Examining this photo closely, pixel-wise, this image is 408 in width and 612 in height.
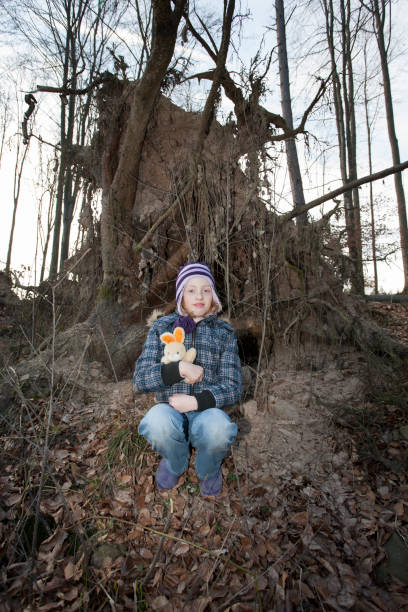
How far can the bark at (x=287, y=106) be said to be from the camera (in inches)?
303

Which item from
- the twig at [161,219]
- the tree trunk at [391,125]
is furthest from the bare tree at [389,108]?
the twig at [161,219]

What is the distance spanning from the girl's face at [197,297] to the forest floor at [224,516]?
1.15 meters

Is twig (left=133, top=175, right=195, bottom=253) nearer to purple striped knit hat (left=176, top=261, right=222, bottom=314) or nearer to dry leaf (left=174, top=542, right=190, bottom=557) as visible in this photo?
purple striped knit hat (left=176, top=261, right=222, bottom=314)

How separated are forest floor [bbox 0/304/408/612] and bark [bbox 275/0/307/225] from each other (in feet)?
17.6

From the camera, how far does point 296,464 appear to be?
2.69 metres

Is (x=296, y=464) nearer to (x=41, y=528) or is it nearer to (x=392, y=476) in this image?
(x=392, y=476)

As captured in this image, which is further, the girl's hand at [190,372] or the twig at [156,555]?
the girl's hand at [190,372]

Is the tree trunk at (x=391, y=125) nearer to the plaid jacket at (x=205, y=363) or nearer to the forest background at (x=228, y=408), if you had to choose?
the forest background at (x=228, y=408)

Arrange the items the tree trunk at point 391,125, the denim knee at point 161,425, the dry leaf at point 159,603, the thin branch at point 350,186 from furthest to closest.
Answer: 1. the tree trunk at point 391,125
2. the thin branch at point 350,186
3. the denim knee at point 161,425
4. the dry leaf at point 159,603

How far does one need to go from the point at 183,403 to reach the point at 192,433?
8.2 inches

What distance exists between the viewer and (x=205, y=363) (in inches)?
94.9

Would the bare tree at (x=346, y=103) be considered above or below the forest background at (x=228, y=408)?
above

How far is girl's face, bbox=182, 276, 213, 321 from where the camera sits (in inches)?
98.1

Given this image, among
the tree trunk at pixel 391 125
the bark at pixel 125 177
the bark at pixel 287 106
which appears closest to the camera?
the bark at pixel 125 177
